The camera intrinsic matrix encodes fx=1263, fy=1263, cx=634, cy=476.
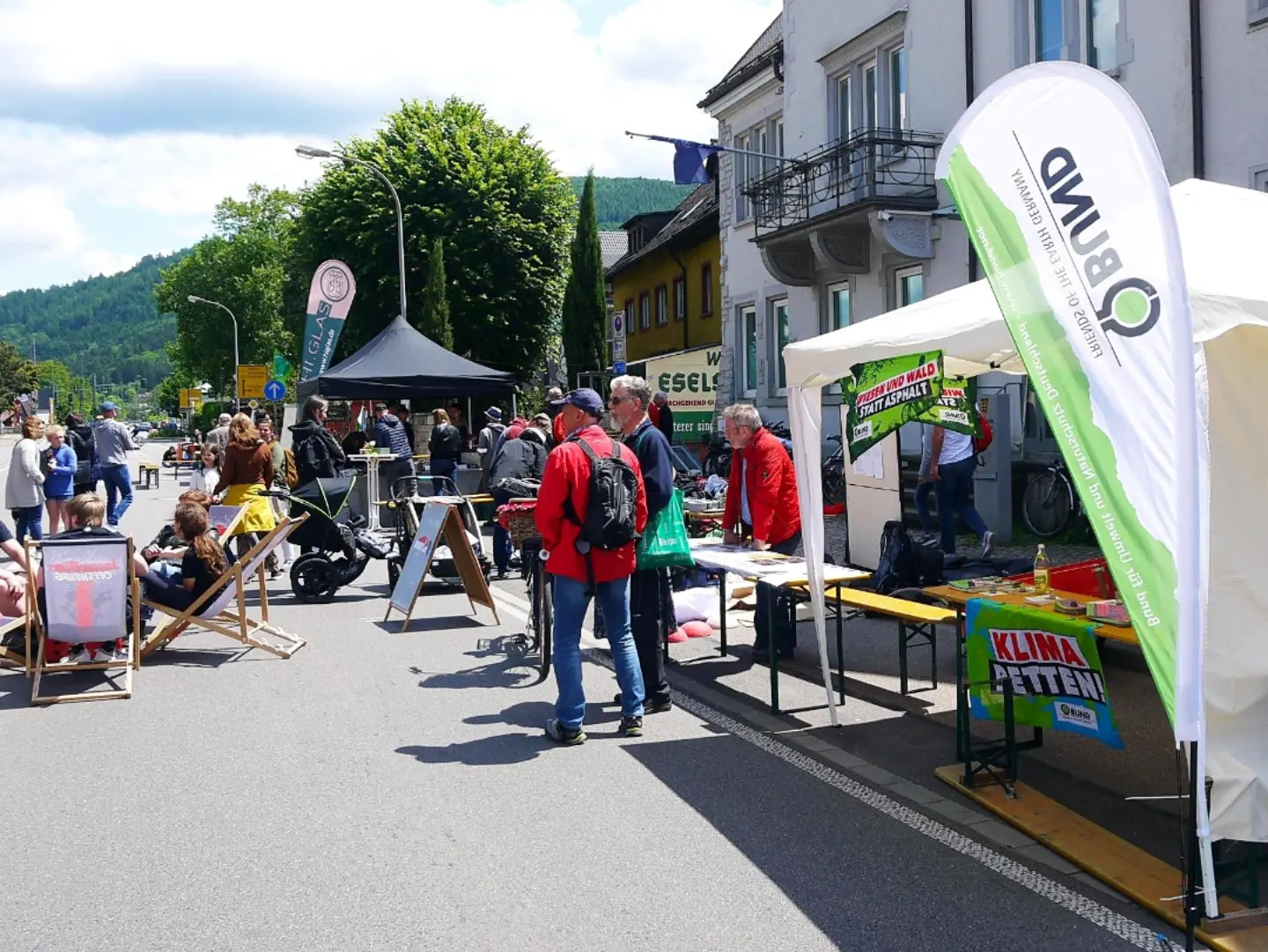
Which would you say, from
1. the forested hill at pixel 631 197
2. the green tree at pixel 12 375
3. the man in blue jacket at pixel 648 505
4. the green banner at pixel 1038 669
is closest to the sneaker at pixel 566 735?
the man in blue jacket at pixel 648 505

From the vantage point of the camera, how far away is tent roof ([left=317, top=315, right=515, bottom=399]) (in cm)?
1927

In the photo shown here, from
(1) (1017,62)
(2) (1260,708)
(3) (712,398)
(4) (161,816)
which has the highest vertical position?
(1) (1017,62)

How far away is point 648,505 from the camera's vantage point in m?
7.54

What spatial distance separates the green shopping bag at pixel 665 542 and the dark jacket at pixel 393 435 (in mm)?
13555

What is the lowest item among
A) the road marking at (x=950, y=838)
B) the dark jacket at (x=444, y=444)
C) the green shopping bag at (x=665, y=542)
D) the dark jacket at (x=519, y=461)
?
the road marking at (x=950, y=838)

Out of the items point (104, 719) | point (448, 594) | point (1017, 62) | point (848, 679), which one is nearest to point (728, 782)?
point (848, 679)

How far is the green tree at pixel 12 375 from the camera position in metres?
120

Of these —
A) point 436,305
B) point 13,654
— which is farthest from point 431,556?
point 436,305

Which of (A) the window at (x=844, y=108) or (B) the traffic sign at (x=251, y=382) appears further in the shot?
(B) the traffic sign at (x=251, y=382)

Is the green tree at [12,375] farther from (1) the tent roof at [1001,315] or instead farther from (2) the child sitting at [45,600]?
(1) the tent roof at [1001,315]

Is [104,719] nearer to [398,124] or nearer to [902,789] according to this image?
[902,789]

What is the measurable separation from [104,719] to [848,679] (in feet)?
15.0

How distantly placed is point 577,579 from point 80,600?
3.49 meters

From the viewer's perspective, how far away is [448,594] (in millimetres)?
12383
